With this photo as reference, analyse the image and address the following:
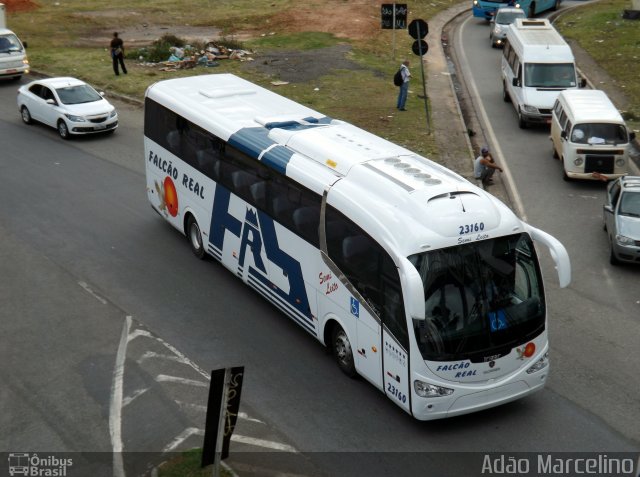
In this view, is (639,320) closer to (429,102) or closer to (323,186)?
(323,186)

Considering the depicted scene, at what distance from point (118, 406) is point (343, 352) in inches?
131

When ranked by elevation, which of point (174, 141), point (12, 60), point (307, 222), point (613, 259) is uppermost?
point (174, 141)

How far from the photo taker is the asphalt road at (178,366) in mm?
11961

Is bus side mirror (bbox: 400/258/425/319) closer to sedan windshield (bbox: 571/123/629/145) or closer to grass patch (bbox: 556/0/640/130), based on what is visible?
sedan windshield (bbox: 571/123/629/145)

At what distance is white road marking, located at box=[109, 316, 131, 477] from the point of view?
38.0ft

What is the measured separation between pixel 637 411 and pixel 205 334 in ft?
22.2

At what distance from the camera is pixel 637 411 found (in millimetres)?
12664

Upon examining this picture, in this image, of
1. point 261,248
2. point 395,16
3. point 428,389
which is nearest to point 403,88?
point 395,16

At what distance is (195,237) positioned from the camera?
17984 mm

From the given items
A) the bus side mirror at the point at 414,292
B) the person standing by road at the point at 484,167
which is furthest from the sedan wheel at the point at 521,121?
the bus side mirror at the point at 414,292

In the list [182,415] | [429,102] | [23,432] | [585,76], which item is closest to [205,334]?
[182,415]

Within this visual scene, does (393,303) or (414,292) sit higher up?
(414,292)

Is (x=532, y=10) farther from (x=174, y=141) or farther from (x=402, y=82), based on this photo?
(x=174, y=141)

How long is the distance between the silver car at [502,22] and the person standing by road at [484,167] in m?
19.0
